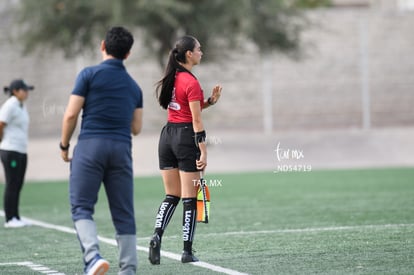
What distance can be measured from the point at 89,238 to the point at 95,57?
76.6ft

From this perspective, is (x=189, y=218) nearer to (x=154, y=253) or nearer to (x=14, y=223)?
(x=154, y=253)

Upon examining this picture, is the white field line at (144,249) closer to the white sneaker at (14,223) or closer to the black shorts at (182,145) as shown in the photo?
the white sneaker at (14,223)

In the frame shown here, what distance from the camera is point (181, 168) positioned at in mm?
9531

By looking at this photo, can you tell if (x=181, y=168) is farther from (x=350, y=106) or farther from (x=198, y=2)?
(x=350, y=106)

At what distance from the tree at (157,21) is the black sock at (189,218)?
60.2 feet

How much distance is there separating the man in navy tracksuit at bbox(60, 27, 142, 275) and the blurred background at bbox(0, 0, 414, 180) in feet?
65.1

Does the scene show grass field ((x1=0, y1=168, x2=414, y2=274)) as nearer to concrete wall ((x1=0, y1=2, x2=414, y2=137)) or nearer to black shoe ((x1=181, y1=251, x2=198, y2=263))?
black shoe ((x1=181, y1=251, x2=198, y2=263))

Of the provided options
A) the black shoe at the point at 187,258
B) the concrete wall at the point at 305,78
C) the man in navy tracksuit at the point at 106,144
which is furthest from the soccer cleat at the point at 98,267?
the concrete wall at the point at 305,78

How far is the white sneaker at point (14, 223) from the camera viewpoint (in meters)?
13.8

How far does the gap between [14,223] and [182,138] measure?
524 cm

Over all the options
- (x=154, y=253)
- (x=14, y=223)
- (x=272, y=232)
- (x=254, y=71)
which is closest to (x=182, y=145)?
(x=154, y=253)

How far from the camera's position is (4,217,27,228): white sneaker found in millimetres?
13808

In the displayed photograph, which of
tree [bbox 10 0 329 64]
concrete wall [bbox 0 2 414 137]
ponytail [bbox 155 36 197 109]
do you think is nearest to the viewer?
ponytail [bbox 155 36 197 109]

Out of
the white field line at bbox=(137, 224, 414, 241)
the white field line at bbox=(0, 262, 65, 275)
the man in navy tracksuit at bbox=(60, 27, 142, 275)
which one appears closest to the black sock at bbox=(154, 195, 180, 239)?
the white field line at bbox=(0, 262, 65, 275)
